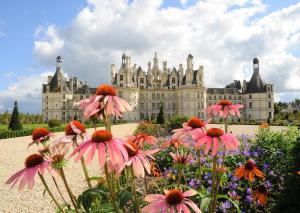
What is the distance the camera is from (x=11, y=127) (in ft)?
91.4

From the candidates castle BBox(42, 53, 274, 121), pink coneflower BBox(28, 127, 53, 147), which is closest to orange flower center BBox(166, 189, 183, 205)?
pink coneflower BBox(28, 127, 53, 147)

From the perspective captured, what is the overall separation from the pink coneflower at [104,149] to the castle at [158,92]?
62.0 m

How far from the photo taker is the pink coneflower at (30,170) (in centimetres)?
165

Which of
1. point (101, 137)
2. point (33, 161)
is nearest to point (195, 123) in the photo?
point (101, 137)

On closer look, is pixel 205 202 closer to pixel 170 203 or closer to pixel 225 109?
pixel 170 203

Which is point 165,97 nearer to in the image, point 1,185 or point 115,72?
point 115,72

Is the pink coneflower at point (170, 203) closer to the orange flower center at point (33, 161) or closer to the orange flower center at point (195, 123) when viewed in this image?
the orange flower center at point (195, 123)

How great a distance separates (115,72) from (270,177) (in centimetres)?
6062

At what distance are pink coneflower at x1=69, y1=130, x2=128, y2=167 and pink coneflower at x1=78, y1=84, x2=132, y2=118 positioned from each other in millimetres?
279

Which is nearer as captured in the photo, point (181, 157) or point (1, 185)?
point (181, 157)

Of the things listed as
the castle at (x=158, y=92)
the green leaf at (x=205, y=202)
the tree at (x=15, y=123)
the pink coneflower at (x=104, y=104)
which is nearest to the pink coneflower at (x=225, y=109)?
the green leaf at (x=205, y=202)

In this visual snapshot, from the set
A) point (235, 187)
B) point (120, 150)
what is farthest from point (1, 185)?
point (120, 150)

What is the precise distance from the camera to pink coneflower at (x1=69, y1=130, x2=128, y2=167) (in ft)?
4.66

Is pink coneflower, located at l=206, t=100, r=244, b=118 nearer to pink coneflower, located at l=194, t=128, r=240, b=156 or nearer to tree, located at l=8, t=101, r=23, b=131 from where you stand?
pink coneflower, located at l=194, t=128, r=240, b=156
